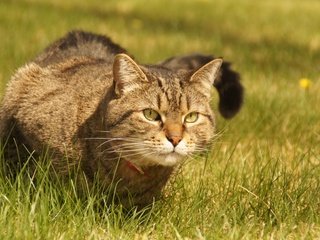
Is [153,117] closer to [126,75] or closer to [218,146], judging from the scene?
[126,75]

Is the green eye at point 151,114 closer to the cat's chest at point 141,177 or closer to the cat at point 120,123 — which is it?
the cat at point 120,123

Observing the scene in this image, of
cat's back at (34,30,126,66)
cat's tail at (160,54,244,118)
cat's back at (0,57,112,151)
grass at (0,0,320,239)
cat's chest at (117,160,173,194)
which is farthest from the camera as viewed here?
cat's tail at (160,54,244,118)

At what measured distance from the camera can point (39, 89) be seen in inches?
131

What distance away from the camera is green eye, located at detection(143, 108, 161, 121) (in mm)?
2822

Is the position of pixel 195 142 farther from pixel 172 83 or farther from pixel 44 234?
pixel 44 234

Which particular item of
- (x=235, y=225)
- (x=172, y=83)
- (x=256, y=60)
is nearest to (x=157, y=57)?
(x=256, y=60)

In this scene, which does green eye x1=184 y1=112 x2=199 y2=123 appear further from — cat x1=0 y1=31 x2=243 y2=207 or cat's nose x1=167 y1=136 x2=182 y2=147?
cat's nose x1=167 y1=136 x2=182 y2=147

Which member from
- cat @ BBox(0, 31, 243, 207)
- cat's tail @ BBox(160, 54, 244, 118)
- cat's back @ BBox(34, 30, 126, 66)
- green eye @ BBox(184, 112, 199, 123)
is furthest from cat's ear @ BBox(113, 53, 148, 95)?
cat's tail @ BBox(160, 54, 244, 118)

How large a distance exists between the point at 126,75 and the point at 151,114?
0.18 metres

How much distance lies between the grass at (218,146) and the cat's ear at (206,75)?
0.41 m

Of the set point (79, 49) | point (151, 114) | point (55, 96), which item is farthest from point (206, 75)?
point (79, 49)

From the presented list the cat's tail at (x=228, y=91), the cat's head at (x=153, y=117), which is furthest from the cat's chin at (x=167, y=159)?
the cat's tail at (x=228, y=91)

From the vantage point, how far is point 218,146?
3807 mm

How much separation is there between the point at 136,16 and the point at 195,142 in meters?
5.88
